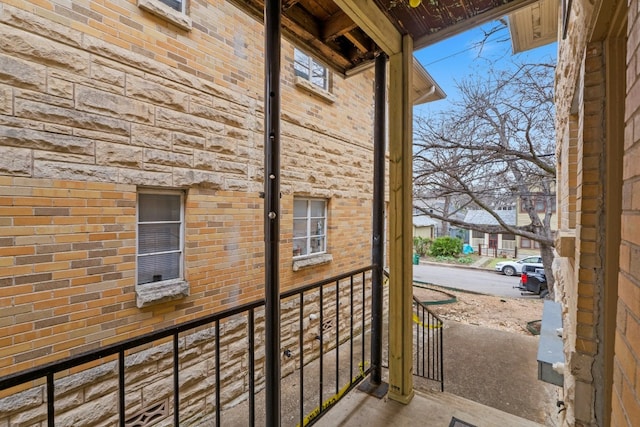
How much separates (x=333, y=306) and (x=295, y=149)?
7.51ft

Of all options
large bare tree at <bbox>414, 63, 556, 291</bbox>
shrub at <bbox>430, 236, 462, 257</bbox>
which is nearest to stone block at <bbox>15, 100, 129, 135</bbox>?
large bare tree at <bbox>414, 63, 556, 291</bbox>

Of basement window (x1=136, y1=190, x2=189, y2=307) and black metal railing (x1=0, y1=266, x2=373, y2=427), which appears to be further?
basement window (x1=136, y1=190, x2=189, y2=307)

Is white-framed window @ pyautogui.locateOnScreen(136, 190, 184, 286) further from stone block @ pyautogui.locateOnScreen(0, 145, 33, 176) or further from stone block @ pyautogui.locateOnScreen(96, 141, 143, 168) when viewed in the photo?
stone block @ pyautogui.locateOnScreen(0, 145, 33, 176)

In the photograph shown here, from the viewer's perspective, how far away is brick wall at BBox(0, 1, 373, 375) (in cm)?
178

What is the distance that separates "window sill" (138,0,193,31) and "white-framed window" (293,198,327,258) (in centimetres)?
209

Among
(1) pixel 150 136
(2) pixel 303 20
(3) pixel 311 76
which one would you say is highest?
(3) pixel 311 76

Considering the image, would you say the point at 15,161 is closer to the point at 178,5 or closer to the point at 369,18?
the point at 178,5

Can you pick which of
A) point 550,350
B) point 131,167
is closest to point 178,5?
point 131,167

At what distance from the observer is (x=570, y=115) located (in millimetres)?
1994

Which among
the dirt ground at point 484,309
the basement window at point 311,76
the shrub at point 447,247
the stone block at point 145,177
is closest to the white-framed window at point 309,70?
the basement window at point 311,76

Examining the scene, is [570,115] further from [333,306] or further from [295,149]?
[333,306]

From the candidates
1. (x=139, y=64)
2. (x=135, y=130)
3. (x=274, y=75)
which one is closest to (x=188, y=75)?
(x=139, y=64)

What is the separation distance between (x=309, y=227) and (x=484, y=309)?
515 centimetres

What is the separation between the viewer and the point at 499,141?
6.34 metres
